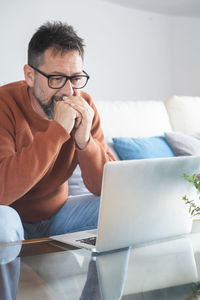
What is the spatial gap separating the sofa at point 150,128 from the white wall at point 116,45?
1.18m

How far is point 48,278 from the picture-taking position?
851 mm

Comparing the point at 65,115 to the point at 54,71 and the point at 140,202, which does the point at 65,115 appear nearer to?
the point at 54,71

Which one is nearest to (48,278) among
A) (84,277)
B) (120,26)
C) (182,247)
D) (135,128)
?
(84,277)

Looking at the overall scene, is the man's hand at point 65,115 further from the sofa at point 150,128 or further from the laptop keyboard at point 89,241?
the sofa at point 150,128

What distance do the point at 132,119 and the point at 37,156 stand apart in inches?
46.9

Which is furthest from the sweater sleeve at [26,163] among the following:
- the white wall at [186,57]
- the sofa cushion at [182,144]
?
the white wall at [186,57]

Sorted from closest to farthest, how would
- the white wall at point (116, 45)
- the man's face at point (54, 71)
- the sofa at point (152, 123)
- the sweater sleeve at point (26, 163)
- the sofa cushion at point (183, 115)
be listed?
the sweater sleeve at point (26, 163) < the man's face at point (54, 71) < the sofa at point (152, 123) < the sofa cushion at point (183, 115) < the white wall at point (116, 45)

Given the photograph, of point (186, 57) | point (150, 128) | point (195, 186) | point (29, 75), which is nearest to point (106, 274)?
point (195, 186)

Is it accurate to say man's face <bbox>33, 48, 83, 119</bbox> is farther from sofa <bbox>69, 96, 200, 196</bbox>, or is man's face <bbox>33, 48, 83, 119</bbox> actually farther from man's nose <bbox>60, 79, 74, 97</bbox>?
sofa <bbox>69, 96, 200, 196</bbox>

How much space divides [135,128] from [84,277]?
1.69 meters

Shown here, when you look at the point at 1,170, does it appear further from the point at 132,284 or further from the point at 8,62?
the point at 8,62

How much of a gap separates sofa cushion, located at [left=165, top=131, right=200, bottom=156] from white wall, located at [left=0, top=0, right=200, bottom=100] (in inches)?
57.9

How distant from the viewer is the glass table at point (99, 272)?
77 cm

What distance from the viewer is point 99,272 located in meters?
0.90
